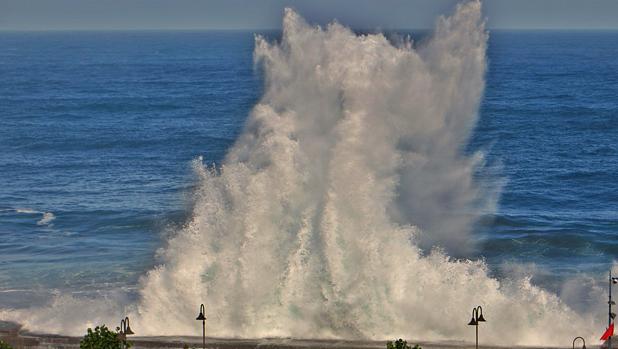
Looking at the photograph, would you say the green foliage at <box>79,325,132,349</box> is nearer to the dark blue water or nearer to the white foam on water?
the dark blue water

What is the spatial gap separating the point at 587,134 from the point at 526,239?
3635 centimetres

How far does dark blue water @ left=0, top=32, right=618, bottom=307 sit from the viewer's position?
57062mm

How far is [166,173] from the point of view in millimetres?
79312

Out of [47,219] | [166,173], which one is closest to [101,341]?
[47,219]

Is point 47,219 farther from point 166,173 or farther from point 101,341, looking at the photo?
point 101,341

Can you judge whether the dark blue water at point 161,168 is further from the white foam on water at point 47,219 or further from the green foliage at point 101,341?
the green foliage at point 101,341

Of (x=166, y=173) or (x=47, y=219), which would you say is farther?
(x=166, y=173)

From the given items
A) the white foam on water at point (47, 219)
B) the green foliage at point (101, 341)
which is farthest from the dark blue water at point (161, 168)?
the green foliage at point (101, 341)

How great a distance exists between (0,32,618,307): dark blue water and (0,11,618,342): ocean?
0.16 m

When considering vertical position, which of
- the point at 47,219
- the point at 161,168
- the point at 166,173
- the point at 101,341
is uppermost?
the point at 161,168

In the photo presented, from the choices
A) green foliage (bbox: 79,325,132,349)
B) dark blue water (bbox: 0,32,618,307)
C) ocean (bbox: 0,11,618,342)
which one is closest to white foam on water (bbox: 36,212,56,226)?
dark blue water (bbox: 0,32,618,307)

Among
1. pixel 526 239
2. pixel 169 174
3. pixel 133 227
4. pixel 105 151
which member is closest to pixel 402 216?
pixel 526 239

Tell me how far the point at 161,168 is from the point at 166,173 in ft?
6.79

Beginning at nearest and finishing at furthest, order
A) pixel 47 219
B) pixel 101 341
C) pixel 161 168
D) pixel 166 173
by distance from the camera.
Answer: pixel 101 341 < pixel 47 219 < pixel 166 173 < pixel 161 168
